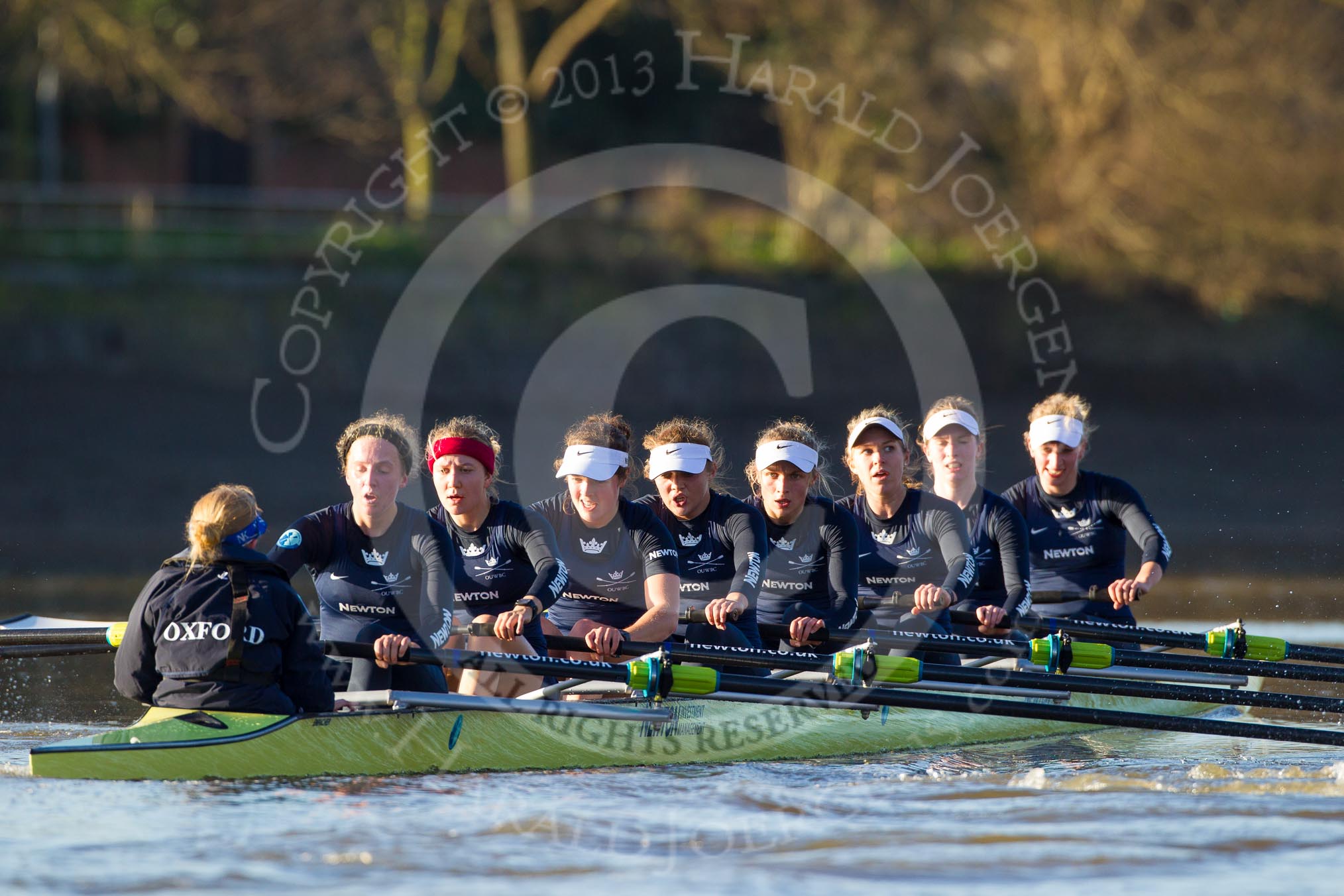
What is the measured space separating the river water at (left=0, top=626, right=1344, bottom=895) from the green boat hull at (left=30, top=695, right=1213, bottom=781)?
0.08m

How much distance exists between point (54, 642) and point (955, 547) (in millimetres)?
4467

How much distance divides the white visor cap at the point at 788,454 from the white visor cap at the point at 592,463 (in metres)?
0.78

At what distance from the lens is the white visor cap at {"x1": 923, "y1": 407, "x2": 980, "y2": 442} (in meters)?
8.88

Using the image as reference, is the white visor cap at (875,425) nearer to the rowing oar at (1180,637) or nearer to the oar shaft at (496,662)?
the rowing oar at (1180,637)

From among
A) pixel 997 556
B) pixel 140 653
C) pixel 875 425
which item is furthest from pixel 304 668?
pixel 997 556

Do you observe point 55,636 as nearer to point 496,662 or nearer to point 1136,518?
point 496,662

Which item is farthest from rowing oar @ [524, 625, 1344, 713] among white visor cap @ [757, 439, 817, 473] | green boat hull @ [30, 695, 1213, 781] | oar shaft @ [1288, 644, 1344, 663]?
white visor cap @ [757, 439, 817, 473]

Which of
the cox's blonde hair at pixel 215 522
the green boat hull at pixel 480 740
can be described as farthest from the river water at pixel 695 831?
the cox's blonde hair at pixel 215 522

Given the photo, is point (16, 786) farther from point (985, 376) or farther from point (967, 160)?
point (967, 160)

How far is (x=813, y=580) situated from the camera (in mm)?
8336

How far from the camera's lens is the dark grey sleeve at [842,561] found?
26.7 ft

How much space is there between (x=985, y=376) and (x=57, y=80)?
1281 centimetres

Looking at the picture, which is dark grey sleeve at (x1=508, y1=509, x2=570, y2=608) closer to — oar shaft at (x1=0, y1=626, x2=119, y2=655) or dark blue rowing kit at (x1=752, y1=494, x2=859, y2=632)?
dark blue rowing kit at (x1=752, y1=494, x2=859, y2=632)

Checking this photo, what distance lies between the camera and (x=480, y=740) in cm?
664
